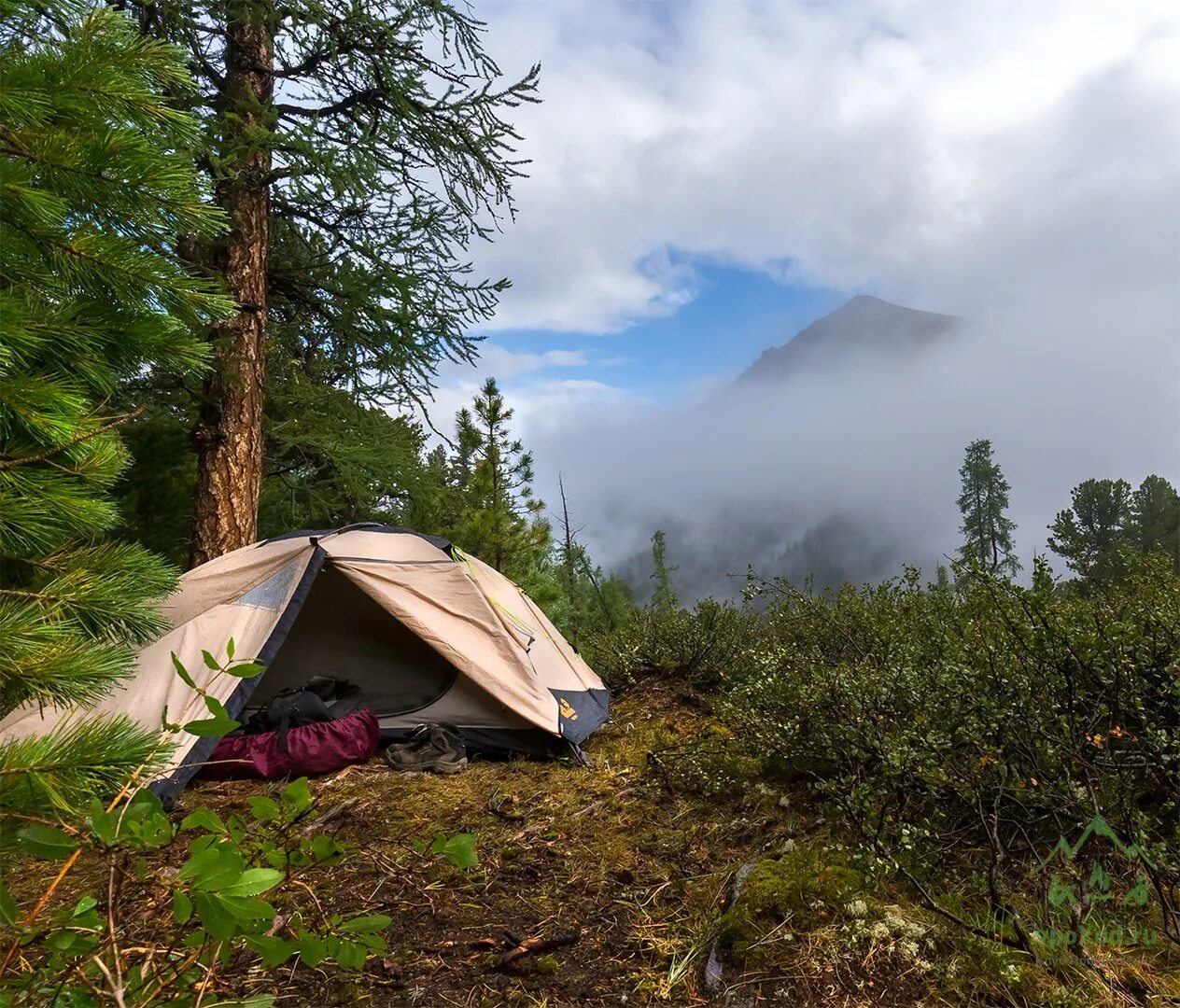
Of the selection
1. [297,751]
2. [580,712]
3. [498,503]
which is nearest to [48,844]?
[297,751]

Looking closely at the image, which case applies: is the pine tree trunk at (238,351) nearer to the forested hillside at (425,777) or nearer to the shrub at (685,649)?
the forested hillside at (425,777)

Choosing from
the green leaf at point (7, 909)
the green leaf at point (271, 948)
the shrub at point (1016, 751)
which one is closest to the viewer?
the green leaf at point (7, 909)

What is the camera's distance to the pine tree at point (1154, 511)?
74.3 feet

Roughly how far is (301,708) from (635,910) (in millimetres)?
2903

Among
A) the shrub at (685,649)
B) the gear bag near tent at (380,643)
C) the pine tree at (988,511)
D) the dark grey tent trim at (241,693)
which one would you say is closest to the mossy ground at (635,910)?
the dark grey tent trim at (241,693)

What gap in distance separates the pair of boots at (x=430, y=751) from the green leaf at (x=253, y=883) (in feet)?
11.9

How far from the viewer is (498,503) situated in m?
11.0

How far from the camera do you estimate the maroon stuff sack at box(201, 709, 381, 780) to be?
13.6ft

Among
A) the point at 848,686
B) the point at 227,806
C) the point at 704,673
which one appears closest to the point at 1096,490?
the point at 704,673

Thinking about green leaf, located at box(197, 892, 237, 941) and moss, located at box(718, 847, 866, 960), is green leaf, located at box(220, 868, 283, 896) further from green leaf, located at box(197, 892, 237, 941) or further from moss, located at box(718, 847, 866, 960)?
moss, located at box(718, 847, 866, 960)

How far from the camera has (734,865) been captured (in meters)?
2.66

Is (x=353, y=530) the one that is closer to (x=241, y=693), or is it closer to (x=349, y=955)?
(x=241, y=693)

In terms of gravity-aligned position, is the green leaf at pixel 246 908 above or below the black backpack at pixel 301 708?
above

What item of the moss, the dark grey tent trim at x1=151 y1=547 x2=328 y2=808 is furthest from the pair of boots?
the moss
